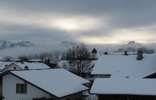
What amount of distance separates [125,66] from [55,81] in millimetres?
18116

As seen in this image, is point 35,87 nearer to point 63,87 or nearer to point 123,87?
point 63,87

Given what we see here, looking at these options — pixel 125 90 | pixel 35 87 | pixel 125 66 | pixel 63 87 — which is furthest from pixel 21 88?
pixel 125 66

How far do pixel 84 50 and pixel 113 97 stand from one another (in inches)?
3450

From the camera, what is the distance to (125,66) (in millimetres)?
49969

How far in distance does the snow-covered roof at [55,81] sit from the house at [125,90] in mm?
2968

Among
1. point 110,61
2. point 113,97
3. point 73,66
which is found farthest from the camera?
point 73,66

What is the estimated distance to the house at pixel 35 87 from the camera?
30594mm

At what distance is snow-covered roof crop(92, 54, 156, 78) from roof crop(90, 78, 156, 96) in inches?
620

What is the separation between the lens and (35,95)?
102 ft

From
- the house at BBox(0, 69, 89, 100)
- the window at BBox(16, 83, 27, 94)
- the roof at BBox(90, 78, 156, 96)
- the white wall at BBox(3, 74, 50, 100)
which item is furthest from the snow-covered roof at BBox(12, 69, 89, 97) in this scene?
the roof at BBox(90, 78, 156, 96)

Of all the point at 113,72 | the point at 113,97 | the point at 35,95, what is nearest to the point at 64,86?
the point at 35,95

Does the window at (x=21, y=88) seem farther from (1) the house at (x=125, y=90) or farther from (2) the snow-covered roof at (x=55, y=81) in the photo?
(1) the house at (x=125, y=90)

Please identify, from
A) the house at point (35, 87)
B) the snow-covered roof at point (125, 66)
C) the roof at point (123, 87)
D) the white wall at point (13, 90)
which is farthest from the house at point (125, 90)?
the snow-covered roof at point (125, 66)

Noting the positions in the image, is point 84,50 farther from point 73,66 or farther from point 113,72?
point 113,72
